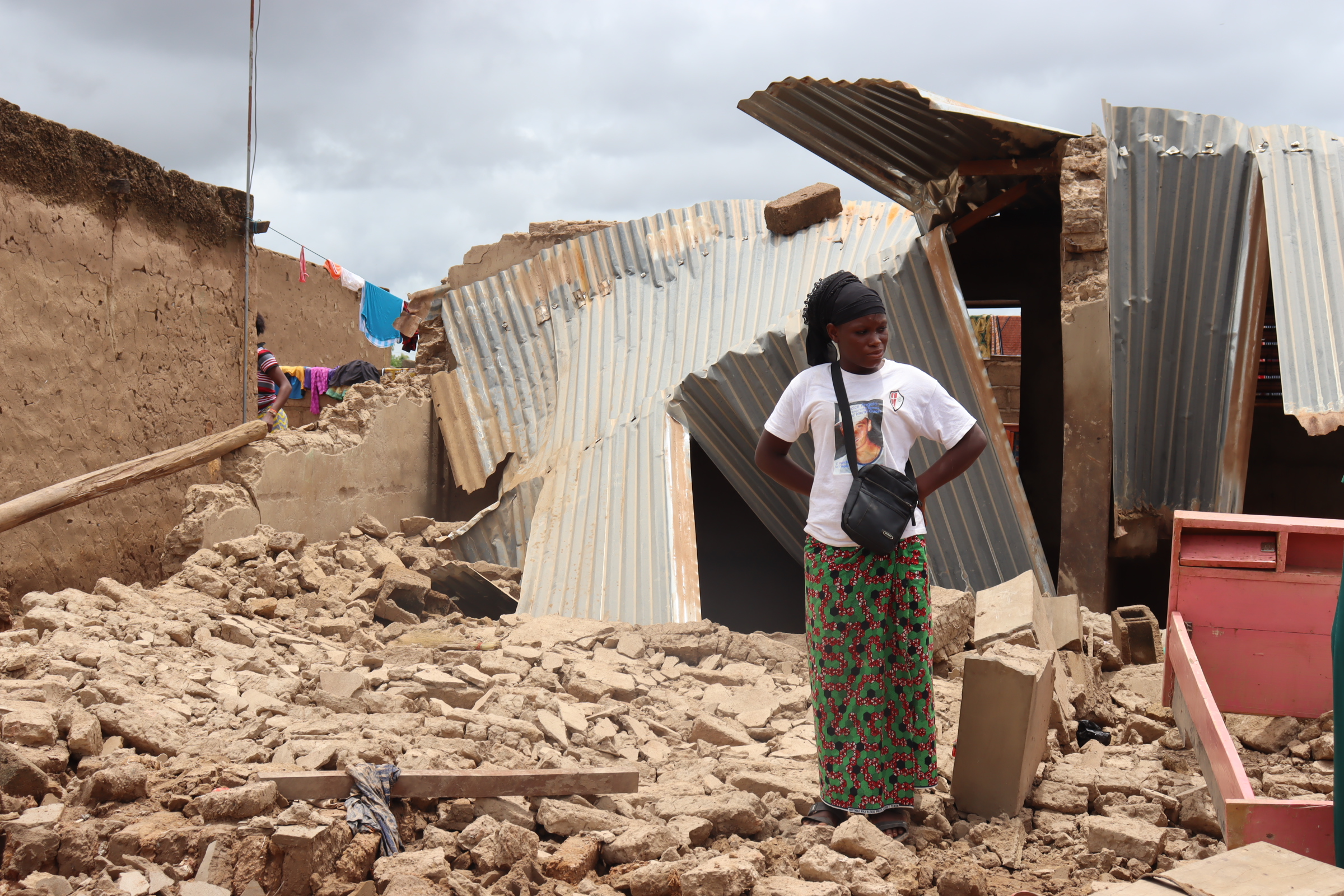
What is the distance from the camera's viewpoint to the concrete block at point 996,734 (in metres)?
3.26

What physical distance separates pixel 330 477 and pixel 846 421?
5273 millimetres

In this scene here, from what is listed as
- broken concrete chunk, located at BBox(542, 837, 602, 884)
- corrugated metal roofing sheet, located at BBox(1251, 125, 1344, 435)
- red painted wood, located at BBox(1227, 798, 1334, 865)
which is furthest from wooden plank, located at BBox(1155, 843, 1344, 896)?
corrugated metal roofing sheet, located at BBox(1251, 125, 1344, 435)

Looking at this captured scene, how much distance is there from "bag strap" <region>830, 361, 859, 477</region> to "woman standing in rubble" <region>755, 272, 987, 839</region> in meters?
0.01

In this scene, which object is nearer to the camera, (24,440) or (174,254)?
(24,440)

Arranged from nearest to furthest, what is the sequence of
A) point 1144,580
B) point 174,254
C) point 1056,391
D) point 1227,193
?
1. point 1227,193
2. point 174,254
3. point 1144,580
4. point 1056,391

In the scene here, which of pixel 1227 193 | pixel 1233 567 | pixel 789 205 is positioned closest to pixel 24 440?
pixel 789 205

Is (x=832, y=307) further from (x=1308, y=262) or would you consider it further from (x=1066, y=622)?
(x=1308, y=262)

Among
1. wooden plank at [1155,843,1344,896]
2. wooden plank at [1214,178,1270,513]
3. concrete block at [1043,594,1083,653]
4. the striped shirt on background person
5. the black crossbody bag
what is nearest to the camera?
wooden plank at [1155,843,1344,896]

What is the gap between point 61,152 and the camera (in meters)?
5.88

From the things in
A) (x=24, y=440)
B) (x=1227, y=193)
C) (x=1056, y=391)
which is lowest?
(x=24, y=440)

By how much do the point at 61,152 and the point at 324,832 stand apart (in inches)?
192

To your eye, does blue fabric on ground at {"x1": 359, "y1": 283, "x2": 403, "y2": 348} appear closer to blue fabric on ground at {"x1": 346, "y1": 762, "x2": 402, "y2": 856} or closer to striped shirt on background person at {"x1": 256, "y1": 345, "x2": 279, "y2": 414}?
striped shirt on background person at {"x1": 256, "y1": 345, "x2": 279, "y2": 414}

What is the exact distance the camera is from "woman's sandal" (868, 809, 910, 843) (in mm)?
3064

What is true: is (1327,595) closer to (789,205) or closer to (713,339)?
(713,339)
